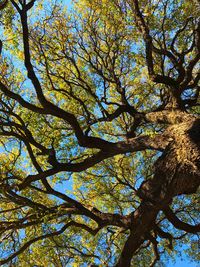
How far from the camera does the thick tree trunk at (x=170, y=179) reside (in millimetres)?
6320

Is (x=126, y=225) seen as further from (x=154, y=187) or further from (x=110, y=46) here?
(x=110, y=46)

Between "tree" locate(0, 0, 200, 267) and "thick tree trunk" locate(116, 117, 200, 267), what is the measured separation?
0.9 inches

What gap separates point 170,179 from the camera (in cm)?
643

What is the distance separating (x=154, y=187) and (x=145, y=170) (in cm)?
661

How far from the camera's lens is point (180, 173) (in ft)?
20.8

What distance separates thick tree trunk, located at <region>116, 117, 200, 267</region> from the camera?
20.7ft

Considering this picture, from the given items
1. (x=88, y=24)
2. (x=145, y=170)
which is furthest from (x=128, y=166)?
(x=88, y=24)

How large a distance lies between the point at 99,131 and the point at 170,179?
25.2ft

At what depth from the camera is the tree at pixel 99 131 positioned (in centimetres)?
751

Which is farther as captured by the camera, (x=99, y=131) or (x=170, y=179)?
(x=99, y=131)

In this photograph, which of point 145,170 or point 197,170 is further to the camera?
point 145,170

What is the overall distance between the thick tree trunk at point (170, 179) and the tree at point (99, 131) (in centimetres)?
2

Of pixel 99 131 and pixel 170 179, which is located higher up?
pixel 99 131

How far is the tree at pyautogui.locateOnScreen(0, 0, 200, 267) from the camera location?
7.51m
